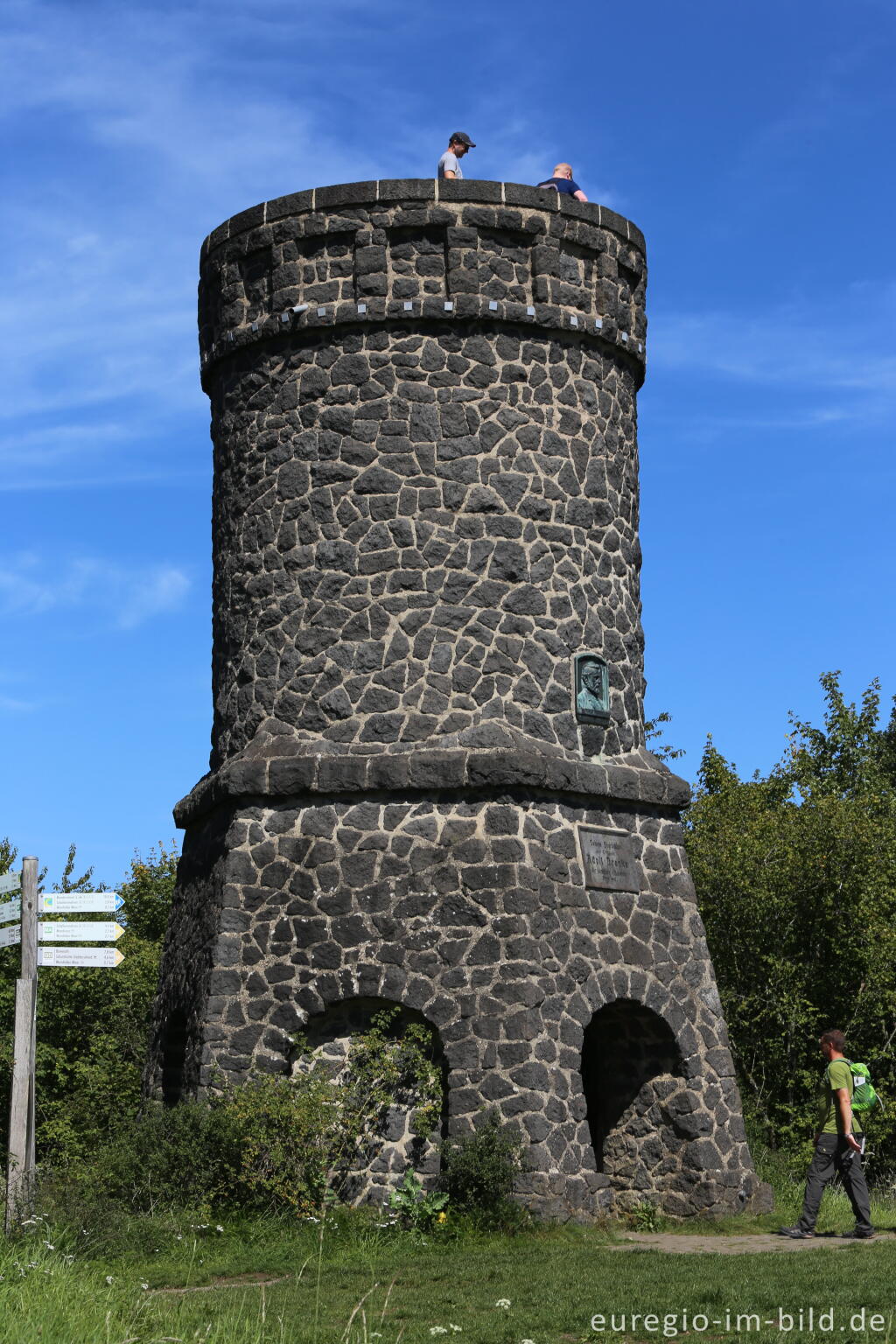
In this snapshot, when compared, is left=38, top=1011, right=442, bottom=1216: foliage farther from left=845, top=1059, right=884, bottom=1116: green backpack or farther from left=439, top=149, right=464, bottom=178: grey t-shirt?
left=439, top=149, right=464, bottom=178: grey t-shirt

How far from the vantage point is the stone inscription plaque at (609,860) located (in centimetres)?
1633

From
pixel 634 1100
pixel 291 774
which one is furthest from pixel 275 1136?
pixel 634 1100

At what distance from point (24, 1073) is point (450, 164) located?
34.1ft

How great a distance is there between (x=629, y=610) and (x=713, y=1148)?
566 cm

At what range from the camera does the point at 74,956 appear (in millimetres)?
13617

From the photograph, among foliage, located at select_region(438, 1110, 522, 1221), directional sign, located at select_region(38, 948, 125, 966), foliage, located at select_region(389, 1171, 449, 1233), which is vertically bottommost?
foliage, located at select_region(389, 1171, 449, 1233)

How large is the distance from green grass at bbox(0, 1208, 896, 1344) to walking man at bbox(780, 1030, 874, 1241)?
70 cm

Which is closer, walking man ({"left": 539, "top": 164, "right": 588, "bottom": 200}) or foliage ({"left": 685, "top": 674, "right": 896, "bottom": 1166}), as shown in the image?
walking man ({"left": 539, "top": 164, "right": 588, "bottom": 200})

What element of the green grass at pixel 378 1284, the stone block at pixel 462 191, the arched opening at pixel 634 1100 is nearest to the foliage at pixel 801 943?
the arched opening at pixel 634 1100

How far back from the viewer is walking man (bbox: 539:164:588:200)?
18.3m

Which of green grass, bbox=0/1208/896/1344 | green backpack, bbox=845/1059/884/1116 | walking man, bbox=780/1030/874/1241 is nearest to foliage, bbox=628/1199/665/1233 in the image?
green grass, bbox=0/1208/896/1344

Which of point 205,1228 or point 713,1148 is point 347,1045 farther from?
point 713,1148

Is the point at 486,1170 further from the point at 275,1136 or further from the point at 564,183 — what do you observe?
the point at 564,183

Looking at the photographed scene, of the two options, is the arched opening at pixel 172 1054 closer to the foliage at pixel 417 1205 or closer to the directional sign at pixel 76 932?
the foliage at pixel 417 1205
